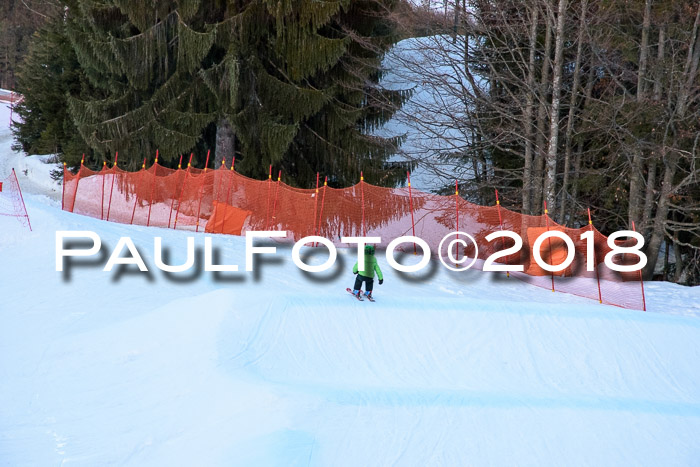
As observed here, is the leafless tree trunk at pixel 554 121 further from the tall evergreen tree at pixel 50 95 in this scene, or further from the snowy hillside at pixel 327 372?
the tall evergreen tree at pixel 50 95

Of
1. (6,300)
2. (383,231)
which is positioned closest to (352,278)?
(383,231)

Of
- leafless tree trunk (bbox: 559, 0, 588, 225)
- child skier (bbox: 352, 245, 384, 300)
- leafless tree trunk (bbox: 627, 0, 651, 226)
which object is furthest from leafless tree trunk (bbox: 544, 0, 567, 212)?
child skier (bbox: 352, 245, 384, 300)

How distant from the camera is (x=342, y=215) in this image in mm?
17688

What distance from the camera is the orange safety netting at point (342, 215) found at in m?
15.4

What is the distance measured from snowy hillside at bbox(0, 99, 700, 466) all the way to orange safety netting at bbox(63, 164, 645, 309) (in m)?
0.89

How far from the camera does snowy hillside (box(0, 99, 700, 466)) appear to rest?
887cm

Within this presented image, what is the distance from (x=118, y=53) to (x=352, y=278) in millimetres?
14069

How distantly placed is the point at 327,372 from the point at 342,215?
7352mm

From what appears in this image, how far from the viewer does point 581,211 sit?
22.5 metres

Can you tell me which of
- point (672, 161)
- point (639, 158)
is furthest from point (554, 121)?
point (672, 161)

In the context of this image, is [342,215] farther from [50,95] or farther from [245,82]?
[50,95]

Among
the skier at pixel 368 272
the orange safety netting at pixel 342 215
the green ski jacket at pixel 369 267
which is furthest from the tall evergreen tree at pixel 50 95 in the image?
the green ski jacket at pixel 369 267

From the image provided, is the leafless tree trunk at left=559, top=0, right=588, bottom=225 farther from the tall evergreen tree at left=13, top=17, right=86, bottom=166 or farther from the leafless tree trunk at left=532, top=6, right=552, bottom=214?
the tall evergreen tree at left=13, top=17, right=86, bottom=166

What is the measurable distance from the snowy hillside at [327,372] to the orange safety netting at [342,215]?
2.93 ft
